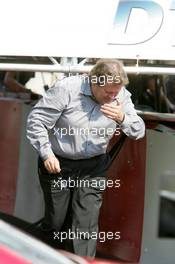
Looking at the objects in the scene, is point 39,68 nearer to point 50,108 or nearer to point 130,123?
point 50,108

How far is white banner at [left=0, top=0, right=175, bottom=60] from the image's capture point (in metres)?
5.28

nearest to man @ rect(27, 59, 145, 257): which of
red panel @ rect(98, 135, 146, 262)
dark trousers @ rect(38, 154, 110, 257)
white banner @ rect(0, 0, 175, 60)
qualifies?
dark trousers @ rect(38, 154, 110, 257)

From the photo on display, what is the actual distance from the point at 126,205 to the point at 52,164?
931 millimetres

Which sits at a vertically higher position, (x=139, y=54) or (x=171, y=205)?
(x=139, y=54)

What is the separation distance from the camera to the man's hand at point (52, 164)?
5.20 m

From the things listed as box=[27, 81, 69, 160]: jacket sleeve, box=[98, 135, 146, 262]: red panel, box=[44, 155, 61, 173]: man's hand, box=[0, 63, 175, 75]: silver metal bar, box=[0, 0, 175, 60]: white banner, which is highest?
box=[0, 0, 175, 60]: white banner

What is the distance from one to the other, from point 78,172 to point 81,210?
27cm

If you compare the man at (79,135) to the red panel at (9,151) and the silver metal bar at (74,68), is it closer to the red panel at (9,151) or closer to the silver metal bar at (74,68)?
the silver metal bar at (74,68)

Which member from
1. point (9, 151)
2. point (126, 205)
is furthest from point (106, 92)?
point (9, 151)

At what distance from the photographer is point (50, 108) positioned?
206 inches

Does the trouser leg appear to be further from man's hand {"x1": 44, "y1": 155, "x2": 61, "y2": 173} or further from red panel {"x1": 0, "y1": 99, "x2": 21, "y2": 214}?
red panel {"x1": 0, "y1": 99, "x2": 21, "y2": 214}

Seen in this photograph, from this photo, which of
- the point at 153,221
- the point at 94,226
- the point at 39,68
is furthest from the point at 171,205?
the point at 39,68

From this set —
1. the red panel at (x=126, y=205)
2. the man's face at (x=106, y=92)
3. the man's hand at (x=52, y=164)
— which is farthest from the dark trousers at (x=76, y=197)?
the man's face at (x=106, y=92)

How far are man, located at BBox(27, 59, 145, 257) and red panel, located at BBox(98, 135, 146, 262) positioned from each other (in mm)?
350
